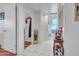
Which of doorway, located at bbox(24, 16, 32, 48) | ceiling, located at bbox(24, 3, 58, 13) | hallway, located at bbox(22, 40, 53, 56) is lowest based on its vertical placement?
hallway, located at bbox(22, 40, 53, 56)

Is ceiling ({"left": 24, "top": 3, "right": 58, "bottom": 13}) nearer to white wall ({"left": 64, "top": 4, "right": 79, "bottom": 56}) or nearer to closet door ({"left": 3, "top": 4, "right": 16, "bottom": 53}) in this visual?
white wall ({"left": 64, "top": 4, "right": 79, "bottom": 56})

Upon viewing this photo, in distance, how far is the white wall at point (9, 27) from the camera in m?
2.08

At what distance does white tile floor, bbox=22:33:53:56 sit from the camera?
2115mm

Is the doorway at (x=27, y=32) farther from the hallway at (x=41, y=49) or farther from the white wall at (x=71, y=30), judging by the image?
the white wall at (x=71, y=30)

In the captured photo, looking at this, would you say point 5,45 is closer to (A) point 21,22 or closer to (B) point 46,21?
(A) point 21,22

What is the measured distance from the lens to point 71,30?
200 centimetres

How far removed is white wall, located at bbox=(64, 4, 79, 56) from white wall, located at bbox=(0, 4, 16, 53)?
2.89 feet

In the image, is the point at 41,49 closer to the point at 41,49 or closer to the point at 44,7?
the point at 41,49

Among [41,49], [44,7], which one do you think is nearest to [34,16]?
[44,7]

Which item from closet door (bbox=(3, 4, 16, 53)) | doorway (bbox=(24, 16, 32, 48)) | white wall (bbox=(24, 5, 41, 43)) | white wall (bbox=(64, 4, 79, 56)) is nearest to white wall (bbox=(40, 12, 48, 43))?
white wall (bbox=(24, 5, 41, 43))

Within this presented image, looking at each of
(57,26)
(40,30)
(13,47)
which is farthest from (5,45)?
(57,26)

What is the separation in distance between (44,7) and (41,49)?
73cm

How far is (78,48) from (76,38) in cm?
16

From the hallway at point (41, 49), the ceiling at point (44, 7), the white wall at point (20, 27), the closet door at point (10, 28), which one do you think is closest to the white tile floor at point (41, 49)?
the hallway at point (41, 49)
